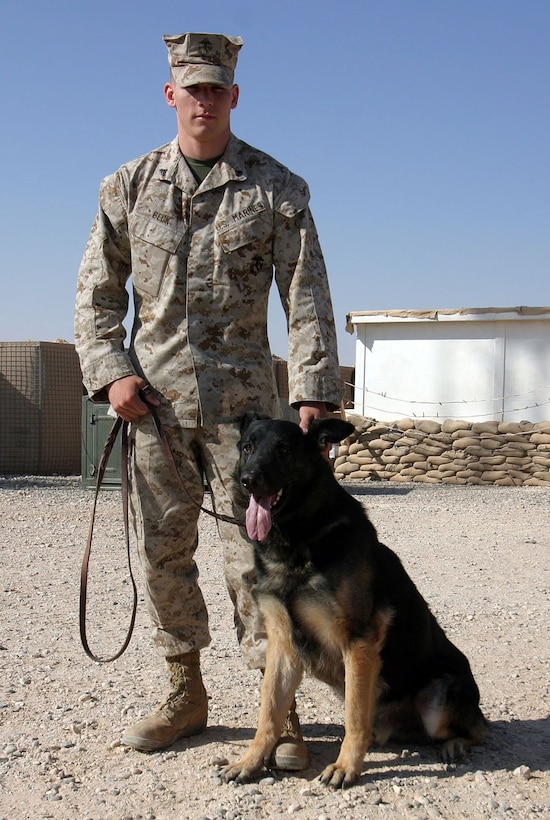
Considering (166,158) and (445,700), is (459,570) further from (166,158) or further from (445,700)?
(166,158)

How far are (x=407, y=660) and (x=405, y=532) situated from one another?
244 inches

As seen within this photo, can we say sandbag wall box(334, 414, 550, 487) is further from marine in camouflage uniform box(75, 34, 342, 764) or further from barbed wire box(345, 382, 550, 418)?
marine in camouflage uniform box(75, 34, 342, 764)

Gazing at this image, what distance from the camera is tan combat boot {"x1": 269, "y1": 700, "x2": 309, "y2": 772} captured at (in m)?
3.26

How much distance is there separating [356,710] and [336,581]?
45 cm

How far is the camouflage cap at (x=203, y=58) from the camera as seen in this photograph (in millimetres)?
3402

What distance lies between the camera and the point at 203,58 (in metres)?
3.42

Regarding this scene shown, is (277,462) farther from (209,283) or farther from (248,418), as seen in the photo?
(209,283)

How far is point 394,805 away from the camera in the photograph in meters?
2.97

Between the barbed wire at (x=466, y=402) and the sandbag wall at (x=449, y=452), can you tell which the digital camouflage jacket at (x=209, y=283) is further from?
the barbed wire at (x=466, y=402)

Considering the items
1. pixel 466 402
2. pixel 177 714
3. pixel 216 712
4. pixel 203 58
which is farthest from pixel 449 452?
pixel 203 58

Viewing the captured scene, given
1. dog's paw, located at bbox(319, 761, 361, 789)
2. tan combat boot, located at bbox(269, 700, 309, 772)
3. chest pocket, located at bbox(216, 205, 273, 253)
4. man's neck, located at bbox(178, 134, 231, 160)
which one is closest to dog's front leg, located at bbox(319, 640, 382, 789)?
dog's paw, located at bbox(319, 761, 361, 789)

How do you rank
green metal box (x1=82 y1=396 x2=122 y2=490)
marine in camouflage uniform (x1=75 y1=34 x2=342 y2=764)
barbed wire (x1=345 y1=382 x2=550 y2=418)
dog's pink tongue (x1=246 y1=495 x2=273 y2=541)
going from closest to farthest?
dog's pink tongue (x1=246 y1=495 x2=273 y2=541)
marine in camouflage uniform (x1=75 y1=34 x2=342 y2=764)
green metal box (x1=82 y1=396 x2=122 y2=490)
barbed wire (x1=345 y1=382 x2=550 y2=418)

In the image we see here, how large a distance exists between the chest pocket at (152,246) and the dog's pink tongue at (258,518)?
98cm

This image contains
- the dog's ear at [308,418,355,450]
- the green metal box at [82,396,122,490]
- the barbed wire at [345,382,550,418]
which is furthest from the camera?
the barbed wire at [345,382,550,418]
